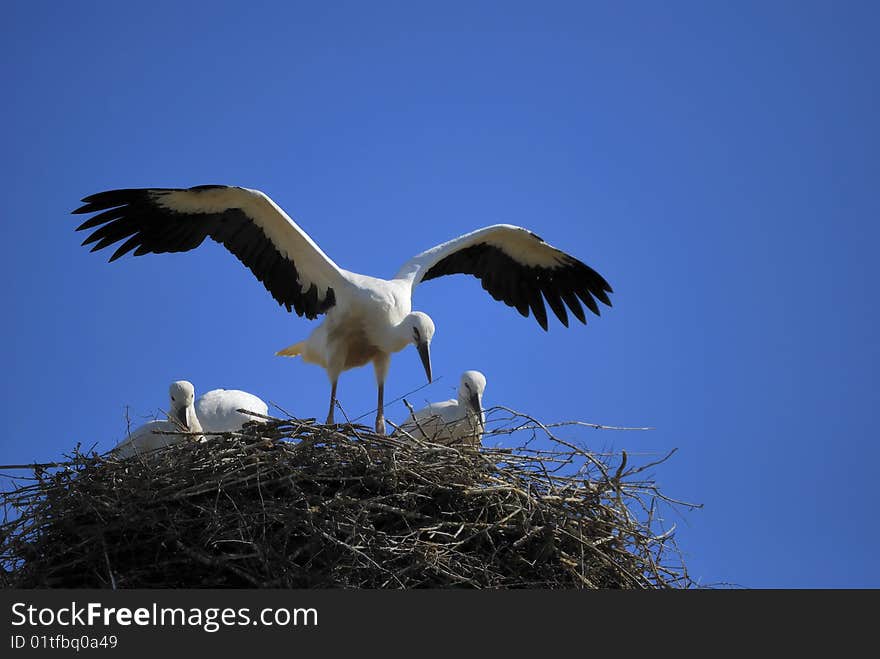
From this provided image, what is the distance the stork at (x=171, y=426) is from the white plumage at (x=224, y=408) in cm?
21

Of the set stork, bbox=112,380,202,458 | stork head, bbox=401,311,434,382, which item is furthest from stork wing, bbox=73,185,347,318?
stork, bbox=112,380,202,458

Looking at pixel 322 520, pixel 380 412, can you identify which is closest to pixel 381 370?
pixel 380 412

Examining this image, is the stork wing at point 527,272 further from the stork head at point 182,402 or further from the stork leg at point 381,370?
the stork head at point 182,402

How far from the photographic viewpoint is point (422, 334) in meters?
6.92

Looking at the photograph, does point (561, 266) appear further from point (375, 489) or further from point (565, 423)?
point (375, 489)

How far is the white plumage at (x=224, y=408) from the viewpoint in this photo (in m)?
7.64

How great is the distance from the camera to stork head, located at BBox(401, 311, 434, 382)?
6.93 m

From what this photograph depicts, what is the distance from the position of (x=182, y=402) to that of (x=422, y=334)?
1.62 meters

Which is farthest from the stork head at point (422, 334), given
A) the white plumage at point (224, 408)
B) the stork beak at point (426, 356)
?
the white plumage at point (224, 408)

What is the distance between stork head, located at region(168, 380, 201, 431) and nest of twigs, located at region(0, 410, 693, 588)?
154 cm

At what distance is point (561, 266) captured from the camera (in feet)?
28.0

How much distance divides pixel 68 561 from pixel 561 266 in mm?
4517

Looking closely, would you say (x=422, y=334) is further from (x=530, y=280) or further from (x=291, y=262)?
(x=530, y=280)

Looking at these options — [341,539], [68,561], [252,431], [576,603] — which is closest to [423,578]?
[341,539]
